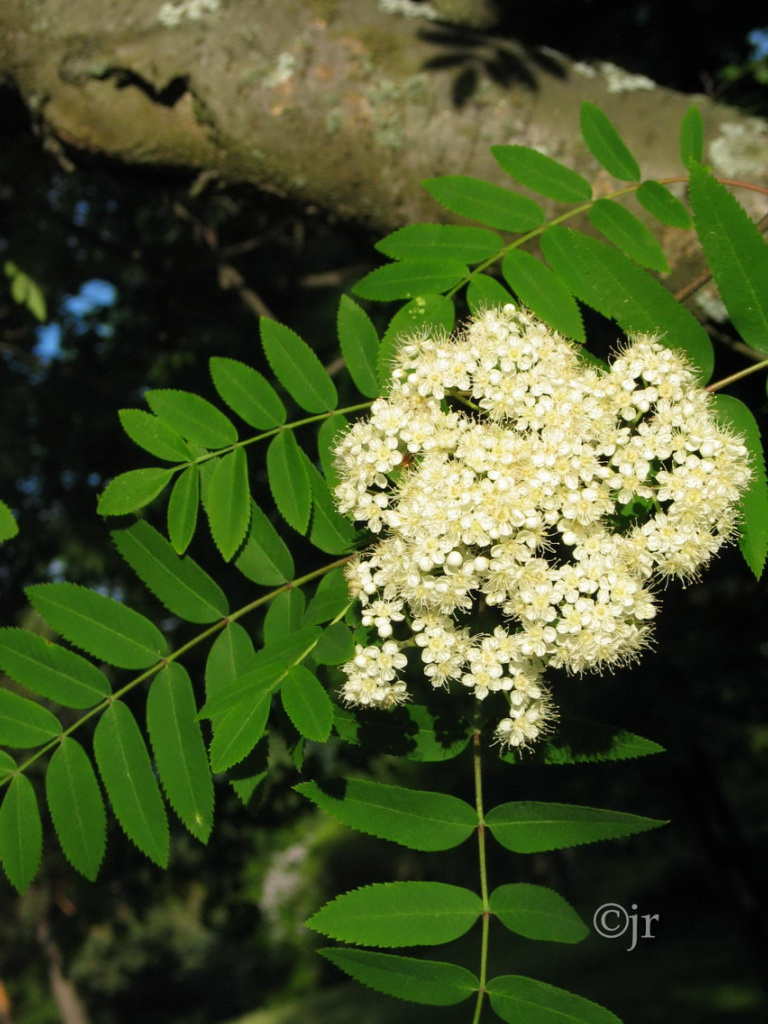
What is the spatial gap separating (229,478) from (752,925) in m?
5.53

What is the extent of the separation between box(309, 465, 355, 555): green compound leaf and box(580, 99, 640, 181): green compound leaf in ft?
Answer: 3.29

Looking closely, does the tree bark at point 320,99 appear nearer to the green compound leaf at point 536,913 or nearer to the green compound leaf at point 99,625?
the green compound leaf at point 99,625

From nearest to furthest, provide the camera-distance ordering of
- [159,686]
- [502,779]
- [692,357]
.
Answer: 1. [692,357]
2. [159,686]
3. [502,779]

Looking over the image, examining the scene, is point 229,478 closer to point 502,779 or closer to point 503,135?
point 503,135

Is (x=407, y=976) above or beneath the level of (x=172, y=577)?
beneath

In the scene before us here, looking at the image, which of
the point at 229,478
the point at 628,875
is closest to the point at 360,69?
the point at 229,478

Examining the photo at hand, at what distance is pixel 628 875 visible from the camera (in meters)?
20.9

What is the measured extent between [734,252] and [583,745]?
943 mm

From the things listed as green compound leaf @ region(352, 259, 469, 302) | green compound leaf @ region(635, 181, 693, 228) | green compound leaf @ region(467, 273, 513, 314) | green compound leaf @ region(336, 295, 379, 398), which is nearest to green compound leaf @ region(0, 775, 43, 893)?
green compound leaf @ region(336, 295, 379, 398)

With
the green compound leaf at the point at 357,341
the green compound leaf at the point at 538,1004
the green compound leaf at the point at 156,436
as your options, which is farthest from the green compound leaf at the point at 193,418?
the green compound leaf at the point at 538,1004

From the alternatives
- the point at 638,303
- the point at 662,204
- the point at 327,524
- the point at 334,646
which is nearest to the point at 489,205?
the point at 662,204

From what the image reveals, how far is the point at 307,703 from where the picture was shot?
161 cm

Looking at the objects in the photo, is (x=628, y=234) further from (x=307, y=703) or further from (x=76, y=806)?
(x=76, y=806)

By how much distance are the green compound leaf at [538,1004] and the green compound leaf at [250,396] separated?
3.79 feet
